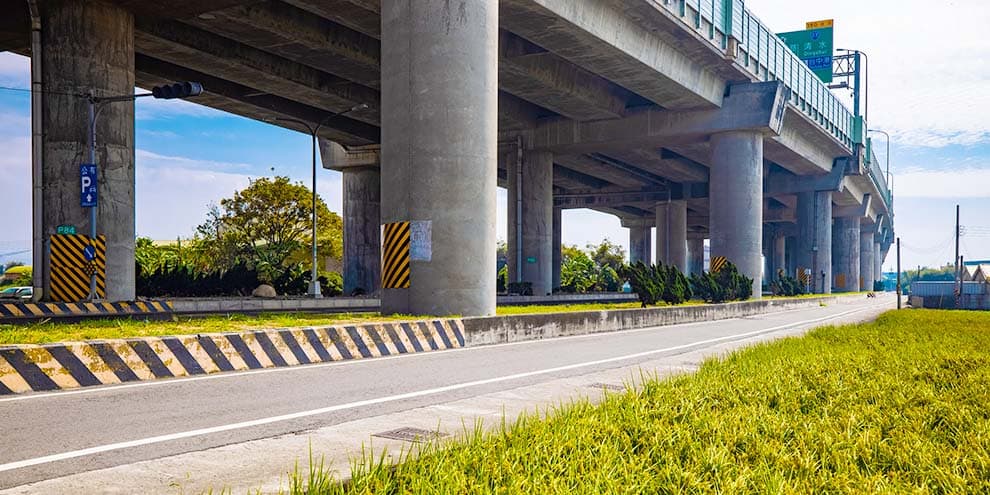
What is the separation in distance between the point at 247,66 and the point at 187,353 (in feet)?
83.4

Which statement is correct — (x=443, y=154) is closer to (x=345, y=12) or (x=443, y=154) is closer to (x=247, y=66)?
(x=345, y=12)

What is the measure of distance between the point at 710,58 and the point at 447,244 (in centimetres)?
2362

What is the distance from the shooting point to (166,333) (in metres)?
12.4

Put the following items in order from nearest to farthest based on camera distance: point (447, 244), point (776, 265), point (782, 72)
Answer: point (447, 244) < point (782, 72) < point (776, 265)

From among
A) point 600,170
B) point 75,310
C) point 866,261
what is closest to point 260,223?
point 600,170

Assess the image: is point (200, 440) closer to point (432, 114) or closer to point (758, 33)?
point (432, 114)

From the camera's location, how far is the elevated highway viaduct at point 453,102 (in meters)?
20.5

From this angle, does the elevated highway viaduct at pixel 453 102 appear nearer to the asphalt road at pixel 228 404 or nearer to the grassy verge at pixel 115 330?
the grassy verge at pixel 115 330

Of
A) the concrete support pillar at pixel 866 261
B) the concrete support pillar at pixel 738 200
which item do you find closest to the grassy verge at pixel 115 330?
the concrete support pillar at pixel 738 200

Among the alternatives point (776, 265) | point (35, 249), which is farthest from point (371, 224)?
point (776, 265)

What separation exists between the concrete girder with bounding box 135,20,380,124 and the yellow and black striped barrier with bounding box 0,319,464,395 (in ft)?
61.7

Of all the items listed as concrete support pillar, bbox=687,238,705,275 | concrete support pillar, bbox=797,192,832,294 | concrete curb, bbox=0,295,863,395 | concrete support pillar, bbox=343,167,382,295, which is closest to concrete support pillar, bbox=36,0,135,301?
concrete curb, bbox=0,295,863,395

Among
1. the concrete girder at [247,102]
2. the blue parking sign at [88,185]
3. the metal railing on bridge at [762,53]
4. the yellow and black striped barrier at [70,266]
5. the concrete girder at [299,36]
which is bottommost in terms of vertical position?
the yellow and black striped barrier at [70,266]

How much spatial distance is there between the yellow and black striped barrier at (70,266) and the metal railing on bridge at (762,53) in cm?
2176
